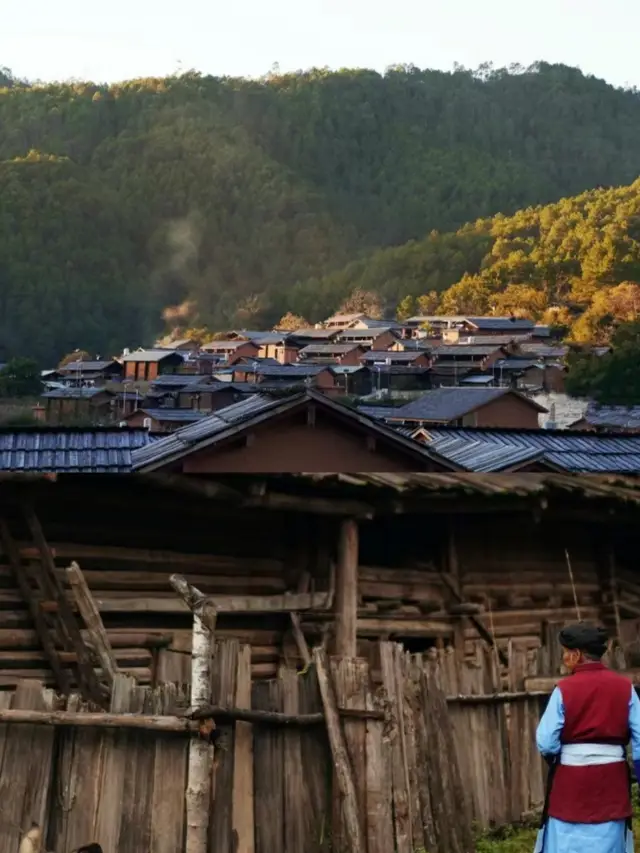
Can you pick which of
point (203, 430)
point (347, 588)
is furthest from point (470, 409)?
point (347, 588)

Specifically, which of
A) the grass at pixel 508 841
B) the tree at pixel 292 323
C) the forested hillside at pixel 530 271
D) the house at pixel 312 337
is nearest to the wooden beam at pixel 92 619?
the grass at pixel 508 841

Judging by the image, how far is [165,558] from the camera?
945 cm

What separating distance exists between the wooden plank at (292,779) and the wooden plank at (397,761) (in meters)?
0.49

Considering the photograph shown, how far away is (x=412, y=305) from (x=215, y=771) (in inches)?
4208

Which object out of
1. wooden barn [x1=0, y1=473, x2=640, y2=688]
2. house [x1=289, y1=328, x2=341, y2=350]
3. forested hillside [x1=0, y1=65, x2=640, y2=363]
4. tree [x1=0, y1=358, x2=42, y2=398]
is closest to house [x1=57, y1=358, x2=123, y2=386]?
tree [x1=0, y1=358, x2=42, y2=398]

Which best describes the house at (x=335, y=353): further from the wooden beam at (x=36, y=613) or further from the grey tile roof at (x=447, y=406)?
the wooden beam at (x=36, y=613)

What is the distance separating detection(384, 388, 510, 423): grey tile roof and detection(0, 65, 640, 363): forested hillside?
74038mm

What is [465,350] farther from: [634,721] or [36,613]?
[634,721]

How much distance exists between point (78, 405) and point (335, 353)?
2027 centimetres

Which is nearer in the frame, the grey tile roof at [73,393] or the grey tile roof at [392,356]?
the grey tile roof at [73,393]

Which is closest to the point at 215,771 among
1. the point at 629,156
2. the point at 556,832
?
the point at 556,832

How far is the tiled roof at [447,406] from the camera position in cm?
4419

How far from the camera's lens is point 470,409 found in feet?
144

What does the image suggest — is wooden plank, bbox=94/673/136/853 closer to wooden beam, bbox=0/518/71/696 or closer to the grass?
the grass
